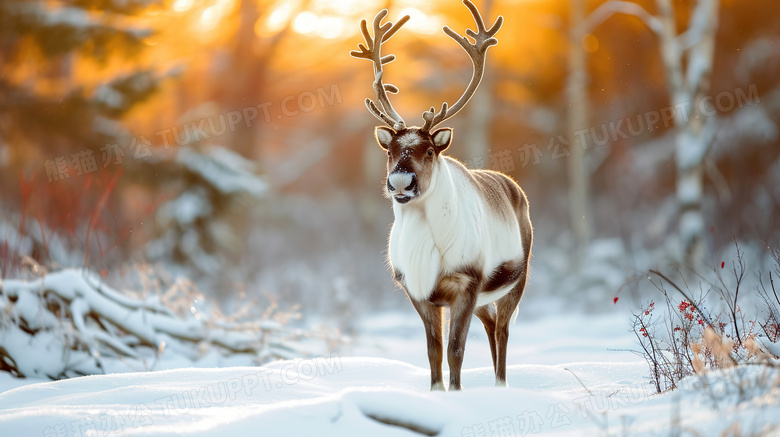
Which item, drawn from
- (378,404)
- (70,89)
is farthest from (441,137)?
(70,89)

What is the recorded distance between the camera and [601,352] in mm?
7211

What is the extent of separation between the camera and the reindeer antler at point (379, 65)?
4996 mm

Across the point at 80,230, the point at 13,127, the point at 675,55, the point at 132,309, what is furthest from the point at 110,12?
the point at 675,55

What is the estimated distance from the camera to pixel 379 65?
208 inches

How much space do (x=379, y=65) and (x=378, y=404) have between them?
2.76 m

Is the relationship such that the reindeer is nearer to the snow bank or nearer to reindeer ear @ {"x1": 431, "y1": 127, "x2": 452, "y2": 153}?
reindeer ear @ {"x1": 431, "y1": 127, "x2": 452, "y2": 153}

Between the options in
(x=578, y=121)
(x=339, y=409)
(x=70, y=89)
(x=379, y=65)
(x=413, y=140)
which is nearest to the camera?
(x=339, y=409)

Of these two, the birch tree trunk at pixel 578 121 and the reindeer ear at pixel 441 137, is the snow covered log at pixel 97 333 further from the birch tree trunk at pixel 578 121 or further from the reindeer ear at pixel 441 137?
the birch tree trunk at pixel 578 121

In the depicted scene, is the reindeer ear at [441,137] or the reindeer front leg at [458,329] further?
the reindeer ear at [441,137]

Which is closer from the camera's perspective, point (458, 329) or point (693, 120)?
point (458, 329)

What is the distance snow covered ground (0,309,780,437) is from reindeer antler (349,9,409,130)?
6.23 ft

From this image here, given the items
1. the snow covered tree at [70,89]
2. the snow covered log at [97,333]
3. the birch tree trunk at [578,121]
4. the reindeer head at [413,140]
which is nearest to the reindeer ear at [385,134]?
the reindeer head at [413,140]

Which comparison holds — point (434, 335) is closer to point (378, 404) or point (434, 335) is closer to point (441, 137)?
point (378, 404)

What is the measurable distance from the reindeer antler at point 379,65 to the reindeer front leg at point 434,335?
1239 mm
